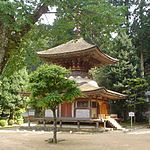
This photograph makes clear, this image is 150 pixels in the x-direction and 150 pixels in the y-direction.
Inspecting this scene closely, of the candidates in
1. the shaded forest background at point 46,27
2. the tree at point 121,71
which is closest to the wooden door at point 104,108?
the tree at point 121,71

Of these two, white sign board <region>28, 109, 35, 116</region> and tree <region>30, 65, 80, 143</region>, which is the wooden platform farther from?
tree <region>30, 65, 80, 143</region>

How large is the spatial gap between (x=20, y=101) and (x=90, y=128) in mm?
11539

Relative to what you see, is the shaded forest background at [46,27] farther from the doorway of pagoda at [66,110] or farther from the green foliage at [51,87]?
the doorway of pagoda at [66,110]

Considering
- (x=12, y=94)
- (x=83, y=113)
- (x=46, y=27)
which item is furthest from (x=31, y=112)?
(x=46, y=27)

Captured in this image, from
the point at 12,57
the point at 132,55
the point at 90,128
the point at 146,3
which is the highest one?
the point at 146,3

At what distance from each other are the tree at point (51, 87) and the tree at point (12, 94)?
15544mm

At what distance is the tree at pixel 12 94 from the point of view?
3384 cm

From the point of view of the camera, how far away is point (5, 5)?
6324 millimetres

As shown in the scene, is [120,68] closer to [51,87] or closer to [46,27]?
[51,87]

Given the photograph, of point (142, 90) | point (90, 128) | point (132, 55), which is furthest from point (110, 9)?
point (132, 55)

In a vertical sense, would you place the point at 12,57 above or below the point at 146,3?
below

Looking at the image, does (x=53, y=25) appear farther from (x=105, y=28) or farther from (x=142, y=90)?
(x=142, y=90)

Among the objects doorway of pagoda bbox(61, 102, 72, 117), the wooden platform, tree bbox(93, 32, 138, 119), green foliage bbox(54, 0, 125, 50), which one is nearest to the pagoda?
doorway of pagoda bbox(61, 102, 72, 117)

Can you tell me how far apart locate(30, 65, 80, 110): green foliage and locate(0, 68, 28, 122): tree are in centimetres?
1554
